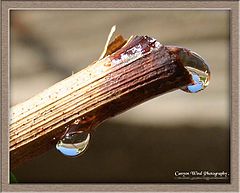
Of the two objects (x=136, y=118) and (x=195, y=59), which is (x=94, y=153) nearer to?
(x=136, y=118)

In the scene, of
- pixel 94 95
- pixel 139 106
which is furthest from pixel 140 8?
pixel 94 95

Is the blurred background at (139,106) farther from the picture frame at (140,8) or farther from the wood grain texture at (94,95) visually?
the wood grain texture at (94,95)

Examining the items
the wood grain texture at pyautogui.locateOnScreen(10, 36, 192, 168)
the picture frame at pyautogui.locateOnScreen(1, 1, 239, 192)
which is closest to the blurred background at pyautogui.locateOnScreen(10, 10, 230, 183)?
the picture frame at pyautogui.locateOnScreen(1, 1, 239, 192)

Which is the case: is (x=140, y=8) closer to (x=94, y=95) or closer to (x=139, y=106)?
(x=139, y=106)

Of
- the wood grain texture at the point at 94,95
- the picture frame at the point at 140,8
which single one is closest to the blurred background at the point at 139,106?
the picture frame at the point at 140,8

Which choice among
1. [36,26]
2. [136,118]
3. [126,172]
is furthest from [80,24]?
[126,172]

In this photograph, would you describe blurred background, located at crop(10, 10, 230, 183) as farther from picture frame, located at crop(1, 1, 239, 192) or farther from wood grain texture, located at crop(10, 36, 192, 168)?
wood grain texture, located at crop(10, 36, 192, 168)
